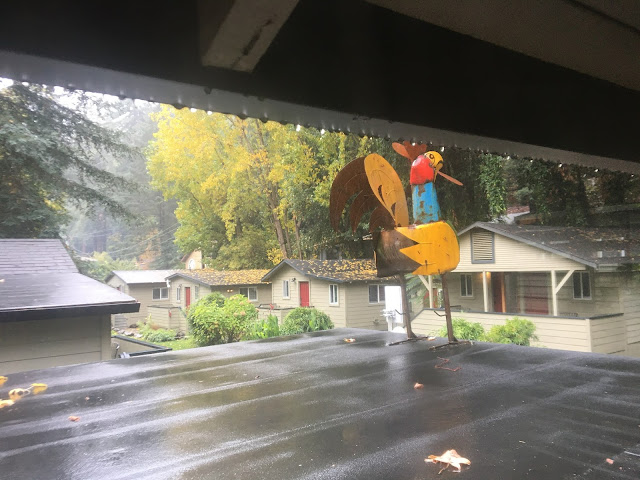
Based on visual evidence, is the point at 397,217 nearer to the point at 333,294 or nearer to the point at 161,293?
the point at 333,294

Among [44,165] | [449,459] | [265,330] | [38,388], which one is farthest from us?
[44,165]

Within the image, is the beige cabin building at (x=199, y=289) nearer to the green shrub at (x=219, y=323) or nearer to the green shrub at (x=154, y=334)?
the green shrub at (x=154, y=334)

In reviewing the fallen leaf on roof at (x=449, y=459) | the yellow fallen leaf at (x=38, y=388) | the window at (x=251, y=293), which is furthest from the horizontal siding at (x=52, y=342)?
the window at (x=251, y=293)

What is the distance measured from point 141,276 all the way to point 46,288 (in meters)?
8.95

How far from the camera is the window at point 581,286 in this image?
5059mm

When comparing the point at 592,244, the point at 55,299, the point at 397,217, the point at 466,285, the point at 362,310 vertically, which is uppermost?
the point at 397,217

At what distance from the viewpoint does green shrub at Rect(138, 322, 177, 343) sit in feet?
33.4

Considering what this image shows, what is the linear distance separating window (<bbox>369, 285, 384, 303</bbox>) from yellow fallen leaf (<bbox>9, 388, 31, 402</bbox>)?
7229 mm

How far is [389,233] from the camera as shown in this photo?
150 inches

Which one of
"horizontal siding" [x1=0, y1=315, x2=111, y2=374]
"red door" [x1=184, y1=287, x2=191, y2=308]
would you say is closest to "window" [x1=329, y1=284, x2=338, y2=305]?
"red door" [x1=184, y1=287, x2=191, y2=308]

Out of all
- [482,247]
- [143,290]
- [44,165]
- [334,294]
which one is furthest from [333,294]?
[143,290]

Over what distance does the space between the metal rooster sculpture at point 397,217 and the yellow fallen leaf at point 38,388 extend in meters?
2.54

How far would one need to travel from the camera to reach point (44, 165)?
8.06 meters

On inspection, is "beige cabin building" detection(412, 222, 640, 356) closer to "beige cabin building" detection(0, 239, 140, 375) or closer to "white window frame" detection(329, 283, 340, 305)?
"white window frame" detection(329, 283, 340, 305)
